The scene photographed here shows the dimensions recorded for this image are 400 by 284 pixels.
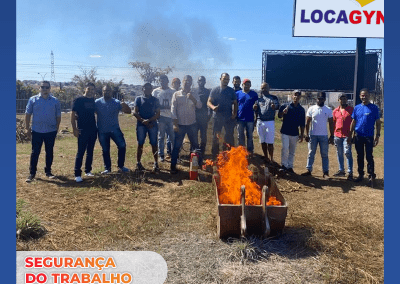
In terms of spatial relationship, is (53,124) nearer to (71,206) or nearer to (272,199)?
(71,206)

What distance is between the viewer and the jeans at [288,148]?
807 cm

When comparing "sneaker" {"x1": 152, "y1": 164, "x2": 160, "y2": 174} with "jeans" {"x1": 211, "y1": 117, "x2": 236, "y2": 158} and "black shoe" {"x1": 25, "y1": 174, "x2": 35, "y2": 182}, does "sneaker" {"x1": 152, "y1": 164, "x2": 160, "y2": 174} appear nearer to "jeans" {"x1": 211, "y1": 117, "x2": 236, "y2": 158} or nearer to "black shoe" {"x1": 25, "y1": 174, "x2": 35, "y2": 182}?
"jeans" {"x1": 211, "y1": 117, "x2": 236, "y2": 158}

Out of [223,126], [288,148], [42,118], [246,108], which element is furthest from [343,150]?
[42,118]

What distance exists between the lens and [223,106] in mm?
7961

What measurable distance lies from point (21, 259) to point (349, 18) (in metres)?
8.85

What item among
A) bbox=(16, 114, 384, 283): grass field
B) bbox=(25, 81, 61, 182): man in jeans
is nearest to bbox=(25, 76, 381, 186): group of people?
bbox=(25, 81, 61, 182): man in jeans

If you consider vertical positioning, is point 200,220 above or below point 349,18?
below

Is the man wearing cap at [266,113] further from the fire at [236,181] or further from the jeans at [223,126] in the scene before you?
the fire at [236,181]

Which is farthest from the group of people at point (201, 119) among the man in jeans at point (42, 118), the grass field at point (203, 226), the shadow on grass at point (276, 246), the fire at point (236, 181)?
the shadow on grass at point (276, 246)

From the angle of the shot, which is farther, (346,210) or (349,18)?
(349,18)

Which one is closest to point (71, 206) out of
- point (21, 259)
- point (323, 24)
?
point (21, 259)

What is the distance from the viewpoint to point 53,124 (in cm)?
736

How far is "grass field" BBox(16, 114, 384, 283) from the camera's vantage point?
13.3 ft

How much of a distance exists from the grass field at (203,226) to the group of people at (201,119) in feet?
2.13
